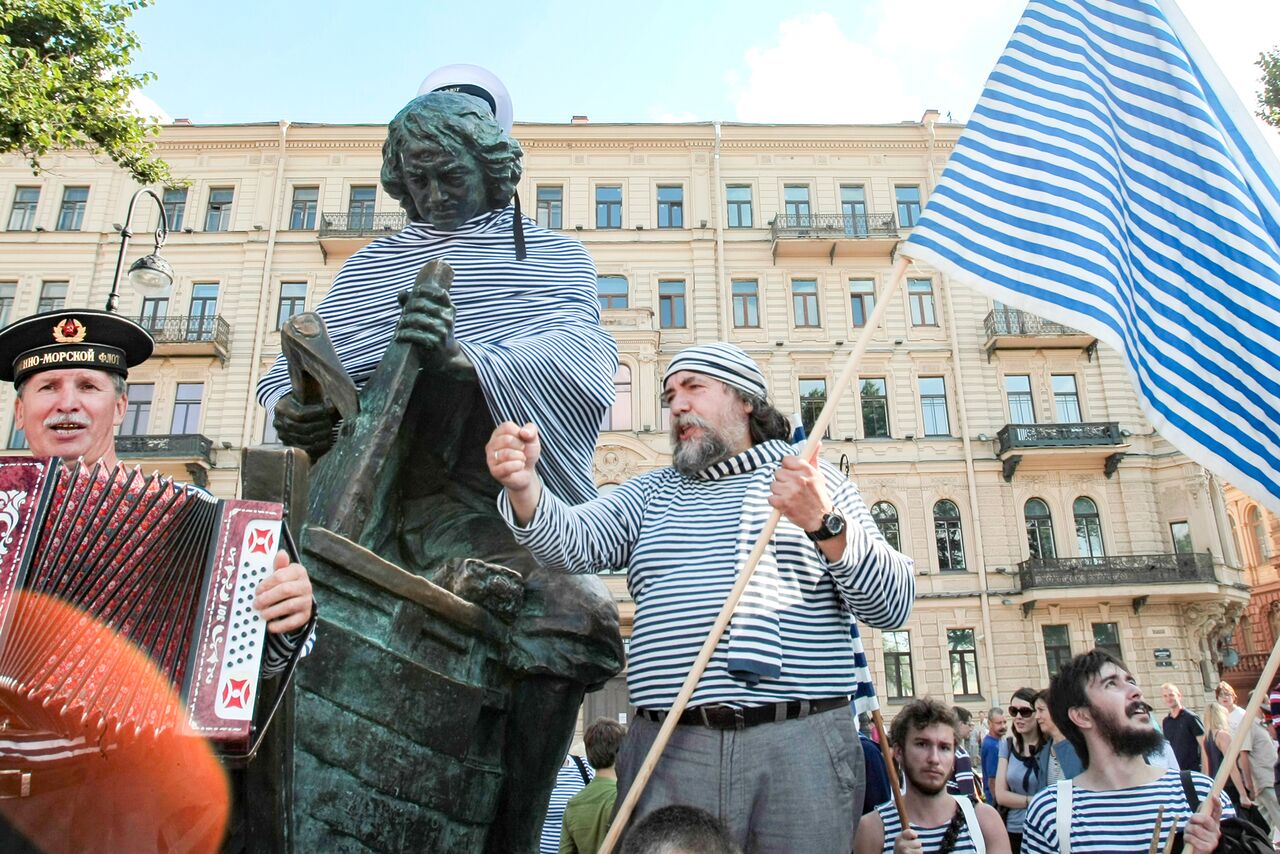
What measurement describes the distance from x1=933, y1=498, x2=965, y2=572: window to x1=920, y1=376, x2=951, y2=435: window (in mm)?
1901

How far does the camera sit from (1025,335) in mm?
24219

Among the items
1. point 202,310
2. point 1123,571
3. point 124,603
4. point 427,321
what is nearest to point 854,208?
point 1123,571


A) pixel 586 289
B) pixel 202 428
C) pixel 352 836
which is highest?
pixel 202 428

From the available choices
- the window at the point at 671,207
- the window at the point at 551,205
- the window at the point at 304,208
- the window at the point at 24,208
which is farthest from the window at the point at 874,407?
the window at the point at 24,208

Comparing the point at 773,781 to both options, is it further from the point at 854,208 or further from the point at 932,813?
the point at 854,208

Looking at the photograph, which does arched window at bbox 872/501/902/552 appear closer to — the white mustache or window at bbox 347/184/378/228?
window at bbox 347/184/378/228

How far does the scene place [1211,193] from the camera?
2.66 m

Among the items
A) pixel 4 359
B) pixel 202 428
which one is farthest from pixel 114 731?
pixel 202 428

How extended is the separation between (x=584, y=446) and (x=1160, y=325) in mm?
1706

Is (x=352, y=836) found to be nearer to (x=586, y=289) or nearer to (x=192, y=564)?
(x=192, y=564)

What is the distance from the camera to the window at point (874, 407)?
79.9ft

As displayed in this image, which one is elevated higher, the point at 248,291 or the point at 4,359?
the point at 248,291

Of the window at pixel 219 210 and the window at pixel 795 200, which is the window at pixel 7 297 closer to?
the window at pixel 219 210

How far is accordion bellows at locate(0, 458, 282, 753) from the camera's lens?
154 cm
